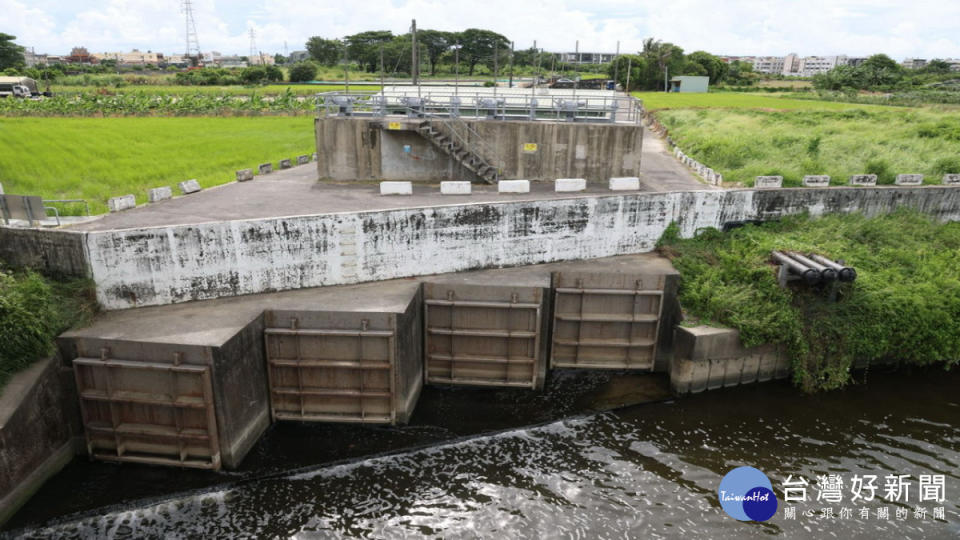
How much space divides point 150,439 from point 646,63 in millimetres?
86786

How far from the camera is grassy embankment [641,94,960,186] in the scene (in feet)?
93.6

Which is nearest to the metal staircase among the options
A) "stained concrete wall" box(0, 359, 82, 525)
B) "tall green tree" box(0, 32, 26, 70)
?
"stained concrete wall" box(0, 359, 82, 525)

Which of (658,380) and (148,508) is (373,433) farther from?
(658,380)

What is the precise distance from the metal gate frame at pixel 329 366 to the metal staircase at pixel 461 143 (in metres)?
10.8

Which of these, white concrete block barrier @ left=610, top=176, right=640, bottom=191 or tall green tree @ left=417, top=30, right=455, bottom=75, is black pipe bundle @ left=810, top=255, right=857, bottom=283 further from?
tall green tree @ left=417, top=30, right=455, bottom=75

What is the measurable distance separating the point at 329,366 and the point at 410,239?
16.7 ft

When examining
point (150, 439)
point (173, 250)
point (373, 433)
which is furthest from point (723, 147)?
point (150, 439)

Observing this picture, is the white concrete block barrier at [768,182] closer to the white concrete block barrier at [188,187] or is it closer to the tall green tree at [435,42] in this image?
the white concrete block barrier at [188,187]

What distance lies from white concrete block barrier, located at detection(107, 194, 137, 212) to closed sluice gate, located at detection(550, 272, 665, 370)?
49.6ft

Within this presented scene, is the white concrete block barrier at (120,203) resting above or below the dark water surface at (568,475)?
above

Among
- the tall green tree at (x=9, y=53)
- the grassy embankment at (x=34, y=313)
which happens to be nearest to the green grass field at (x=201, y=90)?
the tall green tree at (x=9, y=53)

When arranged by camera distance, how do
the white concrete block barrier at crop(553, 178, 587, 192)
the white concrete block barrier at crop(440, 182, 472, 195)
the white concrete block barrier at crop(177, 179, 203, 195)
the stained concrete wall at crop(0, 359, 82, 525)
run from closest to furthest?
the stained concrete wall at crop(0, 359, 82, 525), the white concrete block barrier at crop(177, 179, 203, 195), the white concrete block barrier at crop(440, 182, 472, 195), the white concrete block barrier at crop(553, 178, 587, 192)

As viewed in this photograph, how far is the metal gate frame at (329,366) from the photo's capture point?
56.4 feet

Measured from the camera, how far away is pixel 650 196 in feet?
74.8
